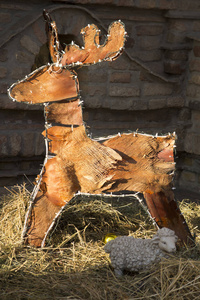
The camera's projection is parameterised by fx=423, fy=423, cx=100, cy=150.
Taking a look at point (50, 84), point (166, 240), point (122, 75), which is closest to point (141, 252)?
point (166, 240)

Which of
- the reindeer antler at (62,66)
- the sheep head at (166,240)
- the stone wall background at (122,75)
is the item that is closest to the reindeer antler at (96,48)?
the reindeer antler at (62,66)

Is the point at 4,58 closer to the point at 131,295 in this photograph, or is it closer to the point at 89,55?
the point at 89,55

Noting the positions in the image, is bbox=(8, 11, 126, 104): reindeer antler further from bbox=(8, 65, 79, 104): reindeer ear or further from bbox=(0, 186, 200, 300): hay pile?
bbox=(0, 186, 200, 300): hay pile

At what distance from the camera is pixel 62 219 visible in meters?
2.77

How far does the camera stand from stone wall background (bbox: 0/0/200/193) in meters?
3.55

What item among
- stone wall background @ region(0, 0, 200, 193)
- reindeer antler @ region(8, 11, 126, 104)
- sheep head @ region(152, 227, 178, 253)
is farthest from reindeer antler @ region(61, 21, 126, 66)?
stone wall background @ region(0, 0, 200, 193)

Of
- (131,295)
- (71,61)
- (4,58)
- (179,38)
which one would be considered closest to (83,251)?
(131,295)

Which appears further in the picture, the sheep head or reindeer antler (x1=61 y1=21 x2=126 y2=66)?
reindeer antler (x1=61 y1=21 x2=126 y2=66)

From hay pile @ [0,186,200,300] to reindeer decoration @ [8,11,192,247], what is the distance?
152 mm

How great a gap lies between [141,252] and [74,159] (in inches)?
25.2

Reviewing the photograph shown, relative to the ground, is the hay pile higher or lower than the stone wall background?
lower

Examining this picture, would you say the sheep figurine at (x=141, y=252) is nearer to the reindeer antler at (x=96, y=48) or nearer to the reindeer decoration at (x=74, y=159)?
the reindeer decoration at (x=74, y=159)

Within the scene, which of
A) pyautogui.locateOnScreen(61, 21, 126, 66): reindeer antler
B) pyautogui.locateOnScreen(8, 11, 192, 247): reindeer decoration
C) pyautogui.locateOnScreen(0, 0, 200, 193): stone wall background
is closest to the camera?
pyautogui.locateOnScreen(61, 21, 126, 66): reindeer antler

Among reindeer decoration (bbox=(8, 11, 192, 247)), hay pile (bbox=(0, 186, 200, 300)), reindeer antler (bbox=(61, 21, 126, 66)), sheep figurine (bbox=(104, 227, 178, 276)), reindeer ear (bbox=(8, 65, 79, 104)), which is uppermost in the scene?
reindeer antler (bbox=(61, 21, 126, 66))
